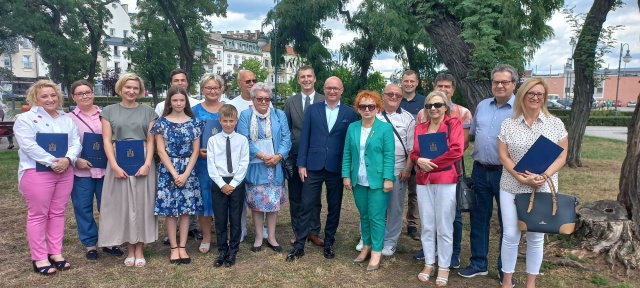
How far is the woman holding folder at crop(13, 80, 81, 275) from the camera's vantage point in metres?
4.13

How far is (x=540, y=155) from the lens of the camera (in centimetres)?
340

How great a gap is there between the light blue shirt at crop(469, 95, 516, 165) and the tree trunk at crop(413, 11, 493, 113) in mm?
1459

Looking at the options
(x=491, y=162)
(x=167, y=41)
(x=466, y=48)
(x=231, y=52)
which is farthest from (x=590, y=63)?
(x=231, y=52)

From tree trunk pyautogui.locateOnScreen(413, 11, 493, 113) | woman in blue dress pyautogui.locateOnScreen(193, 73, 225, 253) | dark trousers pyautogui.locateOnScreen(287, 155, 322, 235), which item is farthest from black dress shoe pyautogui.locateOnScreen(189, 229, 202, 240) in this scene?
tree trunk pyautogui.locateOnScreen(413, 11, 493, 113)

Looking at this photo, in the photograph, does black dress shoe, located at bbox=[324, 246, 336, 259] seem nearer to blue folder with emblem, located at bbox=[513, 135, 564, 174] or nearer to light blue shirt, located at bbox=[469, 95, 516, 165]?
light blue shirt, located at bbox=[469, 95, 516, 165]

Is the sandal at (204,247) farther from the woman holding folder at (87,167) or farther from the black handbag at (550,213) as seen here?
the black handbag at (550,213)

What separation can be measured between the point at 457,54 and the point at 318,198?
2461mm

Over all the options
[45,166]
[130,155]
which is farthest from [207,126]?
[45,166]

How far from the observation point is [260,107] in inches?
184

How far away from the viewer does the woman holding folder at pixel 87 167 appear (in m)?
4.46

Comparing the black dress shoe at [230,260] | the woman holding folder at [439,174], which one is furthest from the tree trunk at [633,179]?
the black dress shoe at [230,260]

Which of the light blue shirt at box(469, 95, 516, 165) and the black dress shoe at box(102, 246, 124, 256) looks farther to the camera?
the black dress shoe at box(102, 246, 124, 256)

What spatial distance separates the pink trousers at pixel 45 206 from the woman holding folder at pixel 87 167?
0.15m

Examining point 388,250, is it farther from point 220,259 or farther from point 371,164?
point 220,259
